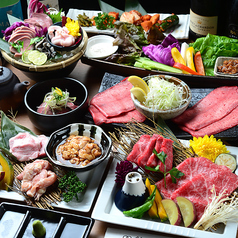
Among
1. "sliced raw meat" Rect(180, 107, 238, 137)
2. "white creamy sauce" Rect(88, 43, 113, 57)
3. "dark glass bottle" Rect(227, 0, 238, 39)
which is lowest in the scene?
"sliced raw meat" Rect(180, 107, 238, 137)

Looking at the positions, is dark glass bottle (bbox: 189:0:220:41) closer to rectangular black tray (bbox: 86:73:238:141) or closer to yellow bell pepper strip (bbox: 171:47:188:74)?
yellow bell pepper strip (bbox: 171:47:188:74)

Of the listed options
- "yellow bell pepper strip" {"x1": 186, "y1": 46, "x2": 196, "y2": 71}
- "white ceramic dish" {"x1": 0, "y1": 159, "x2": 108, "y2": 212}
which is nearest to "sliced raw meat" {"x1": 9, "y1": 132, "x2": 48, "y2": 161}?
"white ceramic dish" {"x1": 0, "y1": 159, "x2": 108, "y2": 212}

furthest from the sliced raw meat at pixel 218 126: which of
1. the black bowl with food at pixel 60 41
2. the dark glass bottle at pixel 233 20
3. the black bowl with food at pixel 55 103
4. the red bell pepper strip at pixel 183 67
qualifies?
the black bowl with food at pixel 60 41

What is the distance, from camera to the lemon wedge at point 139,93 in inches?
94.2

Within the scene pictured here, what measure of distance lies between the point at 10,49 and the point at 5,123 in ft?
2.32

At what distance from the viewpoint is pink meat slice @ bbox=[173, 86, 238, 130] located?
2.36 meters

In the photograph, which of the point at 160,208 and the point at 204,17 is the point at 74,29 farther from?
the point at 160,208

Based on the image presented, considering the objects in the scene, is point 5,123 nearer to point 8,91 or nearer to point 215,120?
point 8,91

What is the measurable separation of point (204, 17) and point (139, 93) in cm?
119

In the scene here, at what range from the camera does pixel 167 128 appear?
2.27m

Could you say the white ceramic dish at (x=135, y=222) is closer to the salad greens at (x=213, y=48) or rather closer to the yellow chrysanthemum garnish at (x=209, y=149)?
the yellow chrysanthemum garnish at (x=209, y=149)

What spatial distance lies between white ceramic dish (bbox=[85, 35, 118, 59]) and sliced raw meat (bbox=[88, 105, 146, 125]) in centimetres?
68

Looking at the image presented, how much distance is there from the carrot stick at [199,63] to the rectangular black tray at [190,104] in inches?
9.5

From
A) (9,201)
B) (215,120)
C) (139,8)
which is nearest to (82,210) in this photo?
(9,201)
